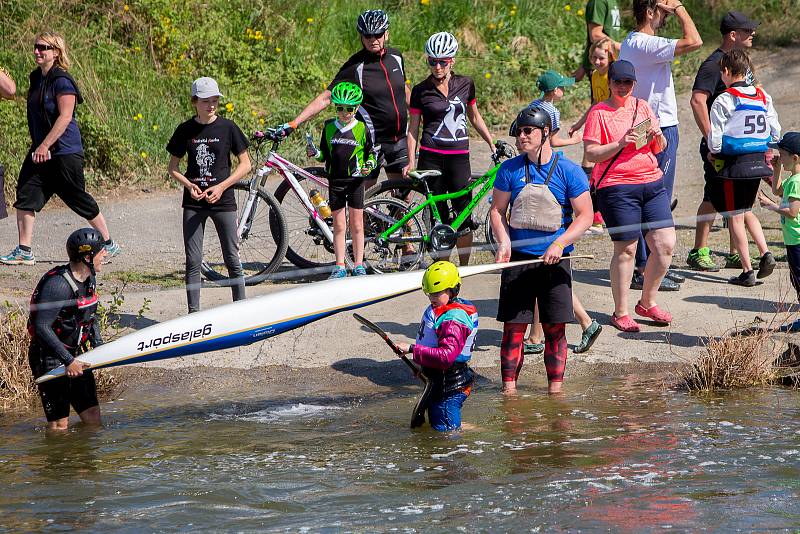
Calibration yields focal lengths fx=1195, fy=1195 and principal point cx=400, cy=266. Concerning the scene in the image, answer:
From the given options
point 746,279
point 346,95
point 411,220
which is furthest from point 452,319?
point 746,279

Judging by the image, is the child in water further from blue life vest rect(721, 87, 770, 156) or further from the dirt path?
blue life vest rect(721, 87, 770, 156)

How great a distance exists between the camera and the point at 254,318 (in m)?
8.14

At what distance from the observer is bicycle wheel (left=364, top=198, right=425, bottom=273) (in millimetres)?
10484

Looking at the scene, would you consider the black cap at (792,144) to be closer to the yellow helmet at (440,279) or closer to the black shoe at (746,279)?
the black shoe at (746,279)

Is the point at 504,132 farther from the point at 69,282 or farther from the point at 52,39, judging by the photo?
the point at 69,282

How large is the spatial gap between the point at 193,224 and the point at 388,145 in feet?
7.15

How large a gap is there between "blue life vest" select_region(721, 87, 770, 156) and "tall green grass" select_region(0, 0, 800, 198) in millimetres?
6403

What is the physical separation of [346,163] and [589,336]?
2.51 m

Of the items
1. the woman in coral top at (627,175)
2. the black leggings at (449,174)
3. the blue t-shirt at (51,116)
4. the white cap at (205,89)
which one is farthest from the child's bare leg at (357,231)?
the blue t-shirt at (51,116)

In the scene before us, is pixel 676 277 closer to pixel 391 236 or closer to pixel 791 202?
pixel 791 202

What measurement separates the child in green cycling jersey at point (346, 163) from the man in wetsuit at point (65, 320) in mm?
2777

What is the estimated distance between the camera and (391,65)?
1046 cm

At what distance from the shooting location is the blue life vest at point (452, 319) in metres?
7.12

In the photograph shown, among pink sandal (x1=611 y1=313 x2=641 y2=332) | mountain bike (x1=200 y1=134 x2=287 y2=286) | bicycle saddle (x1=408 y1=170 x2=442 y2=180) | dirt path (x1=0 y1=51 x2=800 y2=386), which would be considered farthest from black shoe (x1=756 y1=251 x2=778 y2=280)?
mountain bike (x1=200 y1=134 x2=287 y2=286)
